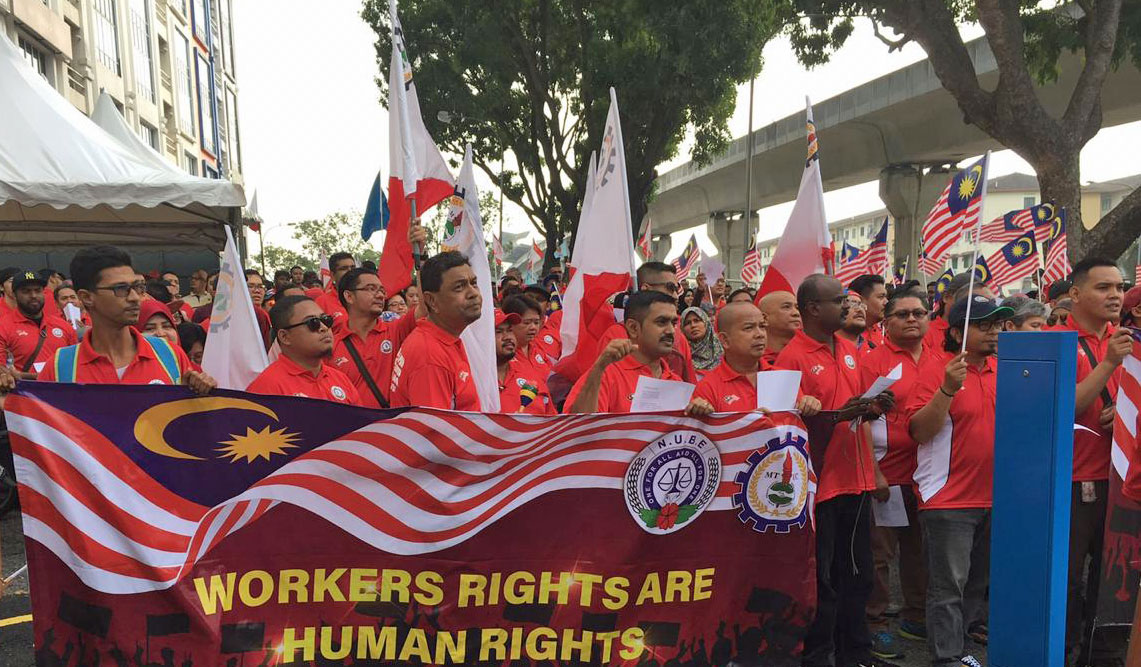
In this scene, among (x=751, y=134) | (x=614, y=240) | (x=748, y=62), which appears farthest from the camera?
(x=751, y=134)

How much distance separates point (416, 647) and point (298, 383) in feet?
4.40

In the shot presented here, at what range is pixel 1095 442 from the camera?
179 inches

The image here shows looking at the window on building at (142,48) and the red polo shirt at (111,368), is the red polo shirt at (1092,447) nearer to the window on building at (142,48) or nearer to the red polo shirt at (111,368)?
the red polo shirt at (111,368)

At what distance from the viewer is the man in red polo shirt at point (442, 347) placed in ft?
13.5

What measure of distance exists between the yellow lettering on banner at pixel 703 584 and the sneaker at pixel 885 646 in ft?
4.55

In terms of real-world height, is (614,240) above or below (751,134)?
below

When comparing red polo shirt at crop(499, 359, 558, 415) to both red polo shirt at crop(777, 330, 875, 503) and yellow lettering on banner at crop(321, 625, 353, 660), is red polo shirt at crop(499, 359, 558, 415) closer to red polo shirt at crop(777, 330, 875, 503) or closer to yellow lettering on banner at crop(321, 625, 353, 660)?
red polo shirt at crop(777, 330, 875, 503)

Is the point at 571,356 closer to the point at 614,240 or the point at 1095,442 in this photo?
the point at 614,240

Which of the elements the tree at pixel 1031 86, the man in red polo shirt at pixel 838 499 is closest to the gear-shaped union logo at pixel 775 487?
the man in red polo shirt at pixel 838 499

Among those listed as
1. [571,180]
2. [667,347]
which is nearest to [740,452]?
[667,347]

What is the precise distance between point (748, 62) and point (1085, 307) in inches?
650

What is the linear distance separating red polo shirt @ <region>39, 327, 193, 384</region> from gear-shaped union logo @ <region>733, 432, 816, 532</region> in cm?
250

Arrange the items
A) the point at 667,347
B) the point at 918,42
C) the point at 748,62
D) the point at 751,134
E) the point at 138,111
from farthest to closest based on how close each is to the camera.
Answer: the point at 138,111 → the point at 751,134 → the point at 748,62 → the point at 918,42 → the point at 667,347

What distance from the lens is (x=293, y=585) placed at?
142 inches
